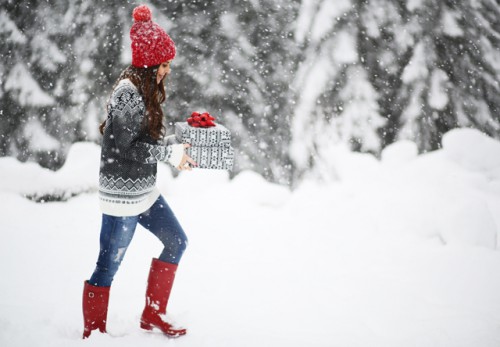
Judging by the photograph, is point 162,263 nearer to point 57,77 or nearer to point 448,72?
point 57,77

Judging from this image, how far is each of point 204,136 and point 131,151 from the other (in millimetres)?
472

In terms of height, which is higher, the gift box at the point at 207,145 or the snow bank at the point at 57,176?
the gift box at the point at 207,145

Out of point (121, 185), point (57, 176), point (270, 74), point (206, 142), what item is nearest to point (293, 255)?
point (206, 142)

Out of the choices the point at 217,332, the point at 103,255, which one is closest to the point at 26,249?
the point at 103,255

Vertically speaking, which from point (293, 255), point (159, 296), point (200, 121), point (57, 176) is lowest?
point (57, 176)

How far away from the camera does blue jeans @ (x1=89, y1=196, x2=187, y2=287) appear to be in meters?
2.21

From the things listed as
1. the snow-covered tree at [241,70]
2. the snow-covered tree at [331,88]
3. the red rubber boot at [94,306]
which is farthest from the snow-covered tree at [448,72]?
the red rubber boot at [94,306]

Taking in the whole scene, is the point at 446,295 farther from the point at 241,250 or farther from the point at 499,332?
the point at 241,250

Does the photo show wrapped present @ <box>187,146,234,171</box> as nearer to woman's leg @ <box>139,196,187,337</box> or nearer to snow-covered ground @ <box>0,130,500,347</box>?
woman's leg @ <box>139,196,187,337</box>

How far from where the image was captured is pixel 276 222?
4219mm

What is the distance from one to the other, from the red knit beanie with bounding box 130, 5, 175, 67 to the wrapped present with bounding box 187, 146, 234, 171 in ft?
1.73

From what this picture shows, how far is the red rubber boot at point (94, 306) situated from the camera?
2240 mm

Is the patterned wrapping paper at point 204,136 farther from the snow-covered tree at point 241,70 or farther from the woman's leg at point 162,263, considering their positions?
the snow-covered tree at point 241,70

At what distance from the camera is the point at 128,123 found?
2096 mm
